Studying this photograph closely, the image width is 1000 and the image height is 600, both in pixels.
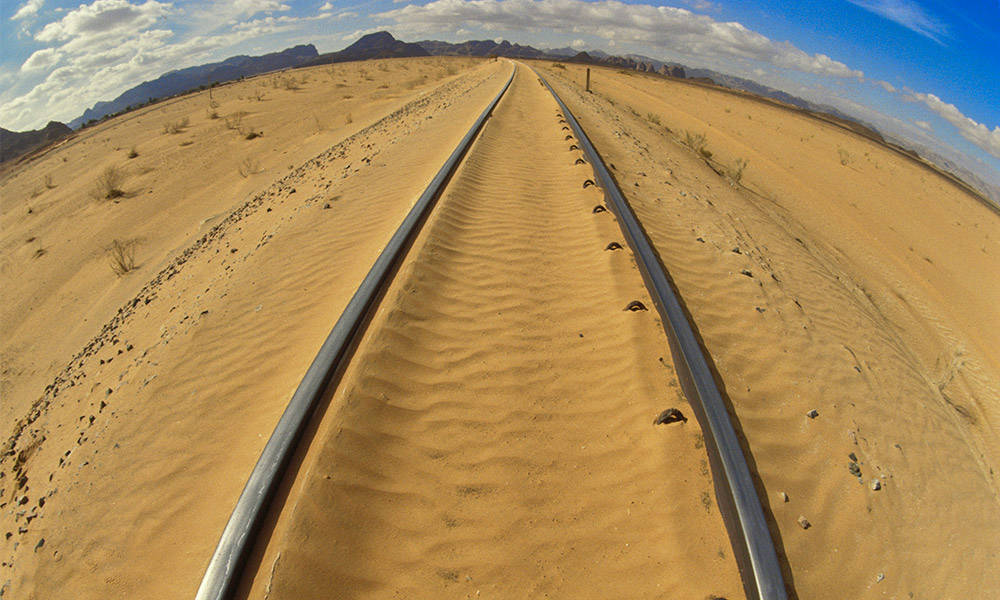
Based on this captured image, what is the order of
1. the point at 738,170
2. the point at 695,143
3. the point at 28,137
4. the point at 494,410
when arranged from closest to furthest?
the point at 494,410, the point at 738,170, the point at 695,143, the point at 28,137

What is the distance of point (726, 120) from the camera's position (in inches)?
885

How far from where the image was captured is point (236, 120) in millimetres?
18438

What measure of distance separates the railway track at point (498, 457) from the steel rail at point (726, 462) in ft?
0.04

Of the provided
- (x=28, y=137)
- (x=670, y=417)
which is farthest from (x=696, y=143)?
(x=28, y=137)

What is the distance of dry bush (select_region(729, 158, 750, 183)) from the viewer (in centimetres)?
1245

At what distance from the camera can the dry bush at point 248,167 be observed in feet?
41.8

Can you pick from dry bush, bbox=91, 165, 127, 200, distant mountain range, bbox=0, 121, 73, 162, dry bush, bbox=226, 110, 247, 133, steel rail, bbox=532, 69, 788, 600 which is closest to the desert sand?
steel rail, bbox=532, 69, 788, 600

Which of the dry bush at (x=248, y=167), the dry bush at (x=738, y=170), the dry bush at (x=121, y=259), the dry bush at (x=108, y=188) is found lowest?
the dry bush at (x=121, y=259)

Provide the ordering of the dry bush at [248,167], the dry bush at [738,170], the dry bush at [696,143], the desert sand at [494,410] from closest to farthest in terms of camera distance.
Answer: the desert sand at [494,410] < the dry bush at [738,170] < the dry bush at [248,167] < the dry bush at [696,143]

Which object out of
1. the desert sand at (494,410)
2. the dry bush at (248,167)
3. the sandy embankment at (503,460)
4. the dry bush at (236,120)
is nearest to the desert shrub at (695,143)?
the desert sand at (494,410)

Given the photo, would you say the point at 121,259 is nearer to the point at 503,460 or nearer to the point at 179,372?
the point at 179,372

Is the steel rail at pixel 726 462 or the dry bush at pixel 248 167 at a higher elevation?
the dry bush at pixel 248 167

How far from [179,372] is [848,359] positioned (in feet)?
20.6

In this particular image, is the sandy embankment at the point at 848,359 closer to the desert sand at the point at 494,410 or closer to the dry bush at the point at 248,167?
the desert sand at the point at 494,410
